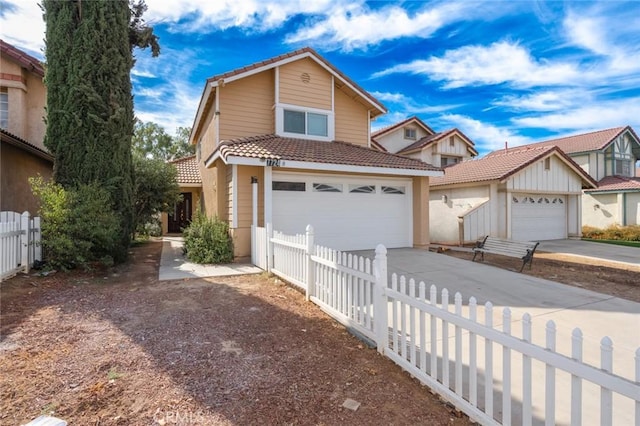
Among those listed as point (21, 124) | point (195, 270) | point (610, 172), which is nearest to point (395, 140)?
point (610, 172)

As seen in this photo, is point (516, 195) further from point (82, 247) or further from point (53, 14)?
point (53, 14)

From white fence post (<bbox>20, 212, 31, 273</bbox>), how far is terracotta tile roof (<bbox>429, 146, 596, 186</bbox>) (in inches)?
648

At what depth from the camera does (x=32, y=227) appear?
25.1ft

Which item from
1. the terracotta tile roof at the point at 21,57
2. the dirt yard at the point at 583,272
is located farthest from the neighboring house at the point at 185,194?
the dirt yard at the point at 583,272

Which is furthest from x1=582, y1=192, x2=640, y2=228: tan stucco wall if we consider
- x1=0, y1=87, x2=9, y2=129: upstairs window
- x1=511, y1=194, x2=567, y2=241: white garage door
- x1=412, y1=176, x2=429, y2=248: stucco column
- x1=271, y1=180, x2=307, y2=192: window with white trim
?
A: x1=0, y1=87, x2=9, y2=129: upstairs window

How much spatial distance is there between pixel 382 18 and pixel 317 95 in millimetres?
3418

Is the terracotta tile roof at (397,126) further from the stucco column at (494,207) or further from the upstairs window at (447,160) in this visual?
the stucco column at (494,207)

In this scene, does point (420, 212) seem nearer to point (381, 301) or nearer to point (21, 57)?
point (381, 301)

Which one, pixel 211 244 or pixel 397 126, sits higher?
pixel 397 126

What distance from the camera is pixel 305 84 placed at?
1211 centimetres

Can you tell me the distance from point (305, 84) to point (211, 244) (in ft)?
22.8

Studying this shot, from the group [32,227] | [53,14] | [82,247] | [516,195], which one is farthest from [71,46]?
[516,195]

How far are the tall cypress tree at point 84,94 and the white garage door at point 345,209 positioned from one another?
15.7 ft

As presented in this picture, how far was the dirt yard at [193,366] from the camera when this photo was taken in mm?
2725
